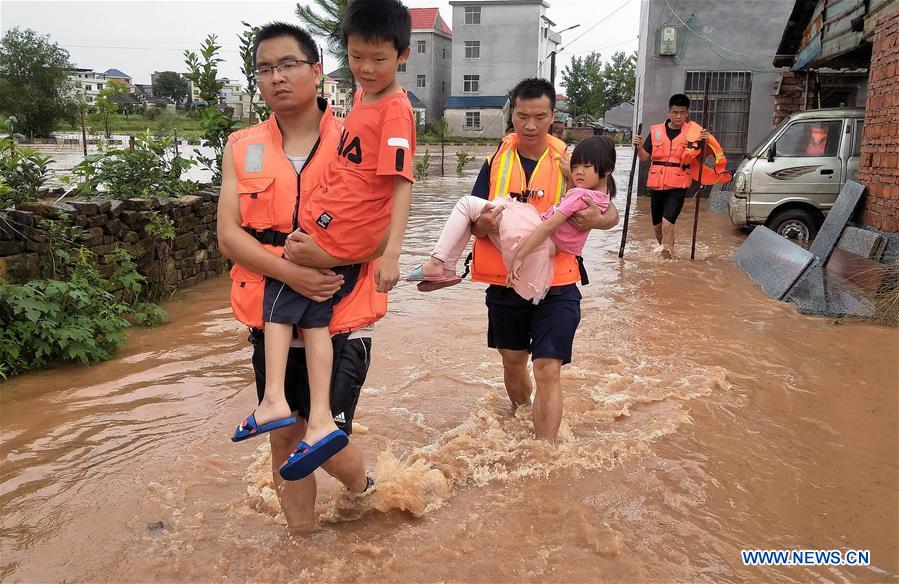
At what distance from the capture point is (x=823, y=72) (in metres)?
14.1

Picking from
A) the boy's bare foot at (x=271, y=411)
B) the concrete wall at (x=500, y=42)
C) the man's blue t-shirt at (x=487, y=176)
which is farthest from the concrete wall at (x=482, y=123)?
the boy's bare foot at (x=271, y=411)

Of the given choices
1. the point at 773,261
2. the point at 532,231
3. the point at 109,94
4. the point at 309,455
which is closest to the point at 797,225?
the point at 773,261

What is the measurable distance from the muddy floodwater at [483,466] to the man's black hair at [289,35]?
2007 mm

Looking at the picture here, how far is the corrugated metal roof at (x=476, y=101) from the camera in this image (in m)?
51.3

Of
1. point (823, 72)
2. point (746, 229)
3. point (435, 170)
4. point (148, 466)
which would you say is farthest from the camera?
point (435, 170)

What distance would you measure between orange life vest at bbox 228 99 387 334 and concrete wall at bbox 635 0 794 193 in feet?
49.2

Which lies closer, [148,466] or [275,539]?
[275,539]

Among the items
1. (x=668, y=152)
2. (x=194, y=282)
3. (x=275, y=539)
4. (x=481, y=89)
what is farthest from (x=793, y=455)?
(x=481, y=89)

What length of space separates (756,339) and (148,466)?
4924mm

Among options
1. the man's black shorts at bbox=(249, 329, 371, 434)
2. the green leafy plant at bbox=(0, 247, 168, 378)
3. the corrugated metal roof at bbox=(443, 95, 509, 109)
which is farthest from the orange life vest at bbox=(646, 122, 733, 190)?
the corrugated metal roof at bbox=(443, 95, 509, 109)

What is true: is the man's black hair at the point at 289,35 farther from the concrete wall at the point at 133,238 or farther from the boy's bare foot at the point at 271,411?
the concrete wall at the point at 133,238

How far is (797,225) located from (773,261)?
3.06 metres

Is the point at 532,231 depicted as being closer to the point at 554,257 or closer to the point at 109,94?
the point at 554,257

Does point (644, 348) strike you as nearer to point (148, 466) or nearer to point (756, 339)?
point (756, 339)
